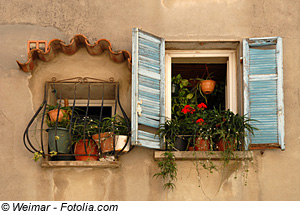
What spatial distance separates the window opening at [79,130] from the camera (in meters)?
7.45

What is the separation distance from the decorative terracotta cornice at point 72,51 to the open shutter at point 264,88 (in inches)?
55.1

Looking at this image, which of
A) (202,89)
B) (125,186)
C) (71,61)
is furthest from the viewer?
(202,89)

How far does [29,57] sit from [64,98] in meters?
0.77

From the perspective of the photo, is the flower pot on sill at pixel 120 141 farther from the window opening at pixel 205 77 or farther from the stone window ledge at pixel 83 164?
the window opening at pixel 205 77

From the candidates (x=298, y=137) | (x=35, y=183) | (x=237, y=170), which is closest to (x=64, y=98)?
(x=35, y=183)

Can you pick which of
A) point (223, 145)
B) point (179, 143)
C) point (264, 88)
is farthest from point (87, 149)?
point (264, 88)

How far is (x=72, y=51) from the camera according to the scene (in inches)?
316

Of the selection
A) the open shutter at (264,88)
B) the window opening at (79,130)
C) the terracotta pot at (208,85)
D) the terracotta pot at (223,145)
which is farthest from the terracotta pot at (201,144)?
the terracotta pot at (208,85)

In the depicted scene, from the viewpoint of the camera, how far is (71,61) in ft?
26.5

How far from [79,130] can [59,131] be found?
22cm

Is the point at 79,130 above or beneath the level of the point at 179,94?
beneath

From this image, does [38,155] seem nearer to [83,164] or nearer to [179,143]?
[83,164]

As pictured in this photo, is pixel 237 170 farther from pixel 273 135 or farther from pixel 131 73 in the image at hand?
pixel 131 73

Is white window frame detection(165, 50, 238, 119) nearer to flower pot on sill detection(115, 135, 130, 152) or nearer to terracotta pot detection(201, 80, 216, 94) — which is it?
terracotta pot detection(201, 80, 216, 94)
